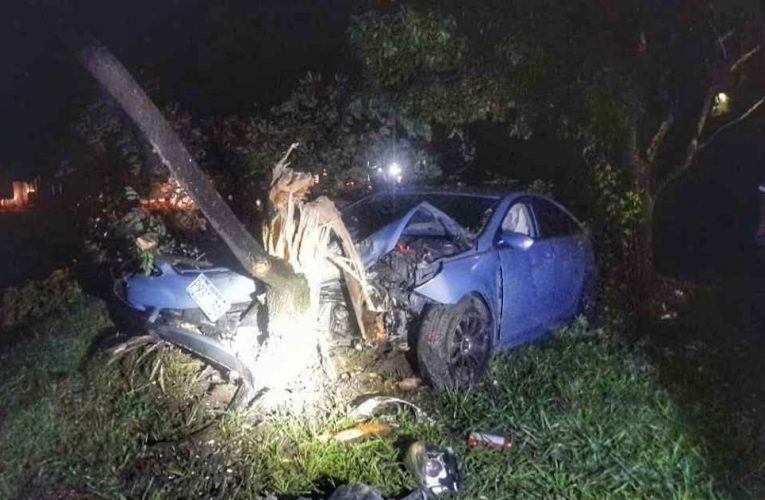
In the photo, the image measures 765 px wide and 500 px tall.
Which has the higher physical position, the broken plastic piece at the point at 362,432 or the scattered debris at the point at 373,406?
the scattered debris at the point at 373,406

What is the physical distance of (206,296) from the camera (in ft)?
20.2

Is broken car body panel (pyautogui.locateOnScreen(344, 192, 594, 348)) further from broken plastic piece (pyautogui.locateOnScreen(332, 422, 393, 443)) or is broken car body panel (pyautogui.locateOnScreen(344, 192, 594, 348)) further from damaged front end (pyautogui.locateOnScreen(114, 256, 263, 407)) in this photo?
broken plastic piece (pyautogui.locateOnScreen(332, 422, 393, 443))

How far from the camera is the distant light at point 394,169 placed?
10.7 metres

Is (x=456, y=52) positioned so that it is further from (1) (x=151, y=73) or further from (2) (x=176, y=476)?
(2) (x=176, y=476)

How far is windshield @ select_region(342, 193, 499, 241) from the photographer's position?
23.9 ft

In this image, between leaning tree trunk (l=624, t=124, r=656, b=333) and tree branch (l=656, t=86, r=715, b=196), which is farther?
tree branch (l=656, t=86, r=715, b=196)

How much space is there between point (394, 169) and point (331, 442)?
231 inches

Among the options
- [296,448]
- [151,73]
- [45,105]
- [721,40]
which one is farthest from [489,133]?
[296,448]

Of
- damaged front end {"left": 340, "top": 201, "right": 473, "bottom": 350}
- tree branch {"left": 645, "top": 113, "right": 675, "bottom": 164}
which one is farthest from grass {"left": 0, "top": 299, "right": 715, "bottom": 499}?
tree branch {"left": 645, "top": 113, "right": 675, "bottom": 164}

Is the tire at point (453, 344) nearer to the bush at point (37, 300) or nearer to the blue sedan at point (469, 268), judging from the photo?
the blue sedan at point (469, 268)

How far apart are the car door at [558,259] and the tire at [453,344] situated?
38.4 inches

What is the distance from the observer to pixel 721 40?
987 cm

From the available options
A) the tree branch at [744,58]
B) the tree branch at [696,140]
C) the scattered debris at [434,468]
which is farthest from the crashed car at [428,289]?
the tree branch at [744,58]

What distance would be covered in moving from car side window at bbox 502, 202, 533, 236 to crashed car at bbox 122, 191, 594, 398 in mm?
93
